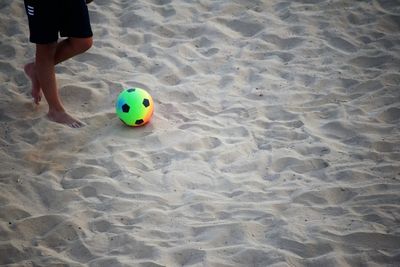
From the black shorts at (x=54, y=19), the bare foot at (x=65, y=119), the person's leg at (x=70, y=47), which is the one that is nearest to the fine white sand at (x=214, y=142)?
Answer: the bare foot at (x=65, y=119)

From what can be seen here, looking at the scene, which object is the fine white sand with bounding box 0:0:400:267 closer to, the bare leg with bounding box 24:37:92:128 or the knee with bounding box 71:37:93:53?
the bare leg with bounding box 24:37:92:128

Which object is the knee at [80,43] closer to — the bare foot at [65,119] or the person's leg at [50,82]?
the person's leg at [50,82]

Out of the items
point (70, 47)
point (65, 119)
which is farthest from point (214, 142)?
point (70, 47)

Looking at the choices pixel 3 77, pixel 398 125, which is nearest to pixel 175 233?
pixel 398 125

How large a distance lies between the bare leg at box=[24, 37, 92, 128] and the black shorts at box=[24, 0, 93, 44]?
0.14m

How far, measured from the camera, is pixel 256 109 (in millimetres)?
4230

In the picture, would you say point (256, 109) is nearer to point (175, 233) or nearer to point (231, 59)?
point (231, 59)

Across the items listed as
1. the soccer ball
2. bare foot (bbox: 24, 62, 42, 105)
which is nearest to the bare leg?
bare foot (bbox: 24, 62, 42, 105)

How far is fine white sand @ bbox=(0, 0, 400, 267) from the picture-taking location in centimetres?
302

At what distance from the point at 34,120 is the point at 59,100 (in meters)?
0.26

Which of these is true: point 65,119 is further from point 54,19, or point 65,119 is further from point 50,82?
point 54,19

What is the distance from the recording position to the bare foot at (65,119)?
13.5 ft

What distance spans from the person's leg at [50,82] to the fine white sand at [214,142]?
0.09 m

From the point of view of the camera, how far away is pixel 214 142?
3.90m
